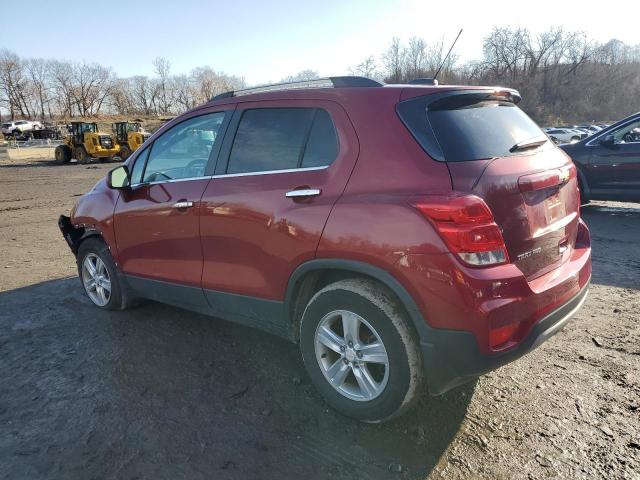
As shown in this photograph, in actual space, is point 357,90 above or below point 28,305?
above

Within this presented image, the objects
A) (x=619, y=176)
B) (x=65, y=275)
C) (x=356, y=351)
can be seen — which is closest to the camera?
(x=356, y=351)

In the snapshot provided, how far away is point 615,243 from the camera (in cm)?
640

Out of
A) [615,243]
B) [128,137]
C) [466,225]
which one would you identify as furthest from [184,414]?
[128,137]

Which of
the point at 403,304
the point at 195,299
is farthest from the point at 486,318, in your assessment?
the point at 195,299

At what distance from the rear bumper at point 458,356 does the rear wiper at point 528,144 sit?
957 mm

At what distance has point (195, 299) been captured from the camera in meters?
3.54

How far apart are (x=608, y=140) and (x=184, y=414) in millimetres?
8419

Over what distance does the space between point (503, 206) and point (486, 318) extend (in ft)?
1.92

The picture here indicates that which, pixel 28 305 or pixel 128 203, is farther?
pixel 28 305

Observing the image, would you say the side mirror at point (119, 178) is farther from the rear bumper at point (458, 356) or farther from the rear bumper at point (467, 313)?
the rear bumper at point (458, 356)

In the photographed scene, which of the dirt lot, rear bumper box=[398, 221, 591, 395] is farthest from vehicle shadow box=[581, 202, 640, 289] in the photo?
rear bumper box=[398, 221, 591, 395]

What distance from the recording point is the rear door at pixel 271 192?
8.76 feet

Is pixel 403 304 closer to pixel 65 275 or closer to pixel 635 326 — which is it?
pixel 635 326

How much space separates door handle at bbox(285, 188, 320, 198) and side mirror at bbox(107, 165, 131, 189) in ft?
6.33
